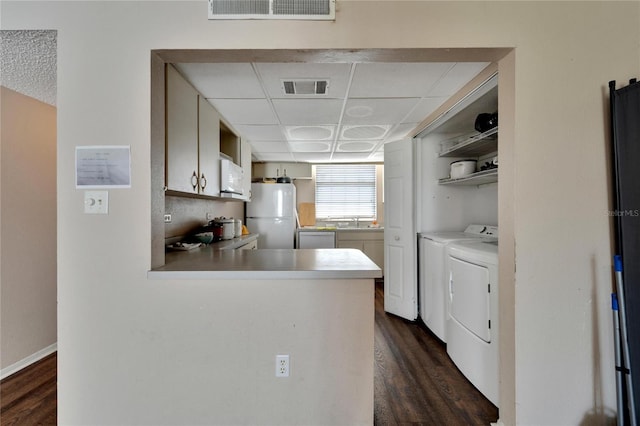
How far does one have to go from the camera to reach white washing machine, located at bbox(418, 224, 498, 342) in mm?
2254

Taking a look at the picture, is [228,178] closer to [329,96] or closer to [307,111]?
[307,111]

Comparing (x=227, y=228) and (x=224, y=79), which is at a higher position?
(x=224, y=79)

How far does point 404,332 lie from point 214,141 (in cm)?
259

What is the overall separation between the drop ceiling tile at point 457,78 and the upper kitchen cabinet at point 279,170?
3.03 metres

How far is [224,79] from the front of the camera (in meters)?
1.77

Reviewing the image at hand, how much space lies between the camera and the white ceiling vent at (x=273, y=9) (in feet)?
4.13

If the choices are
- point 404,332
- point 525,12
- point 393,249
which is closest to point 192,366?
point 404,332

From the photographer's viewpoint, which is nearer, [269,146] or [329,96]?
[329,96]

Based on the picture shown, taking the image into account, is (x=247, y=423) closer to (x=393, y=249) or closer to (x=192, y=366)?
(x=192, y=366)

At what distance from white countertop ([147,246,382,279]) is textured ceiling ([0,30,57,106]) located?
137 cm

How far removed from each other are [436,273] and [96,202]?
2.56 m

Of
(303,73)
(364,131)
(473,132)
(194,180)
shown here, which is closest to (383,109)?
(364,131)

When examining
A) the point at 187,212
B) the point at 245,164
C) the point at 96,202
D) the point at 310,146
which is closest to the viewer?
the point at 96,202

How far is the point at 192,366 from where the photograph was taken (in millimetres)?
1315
